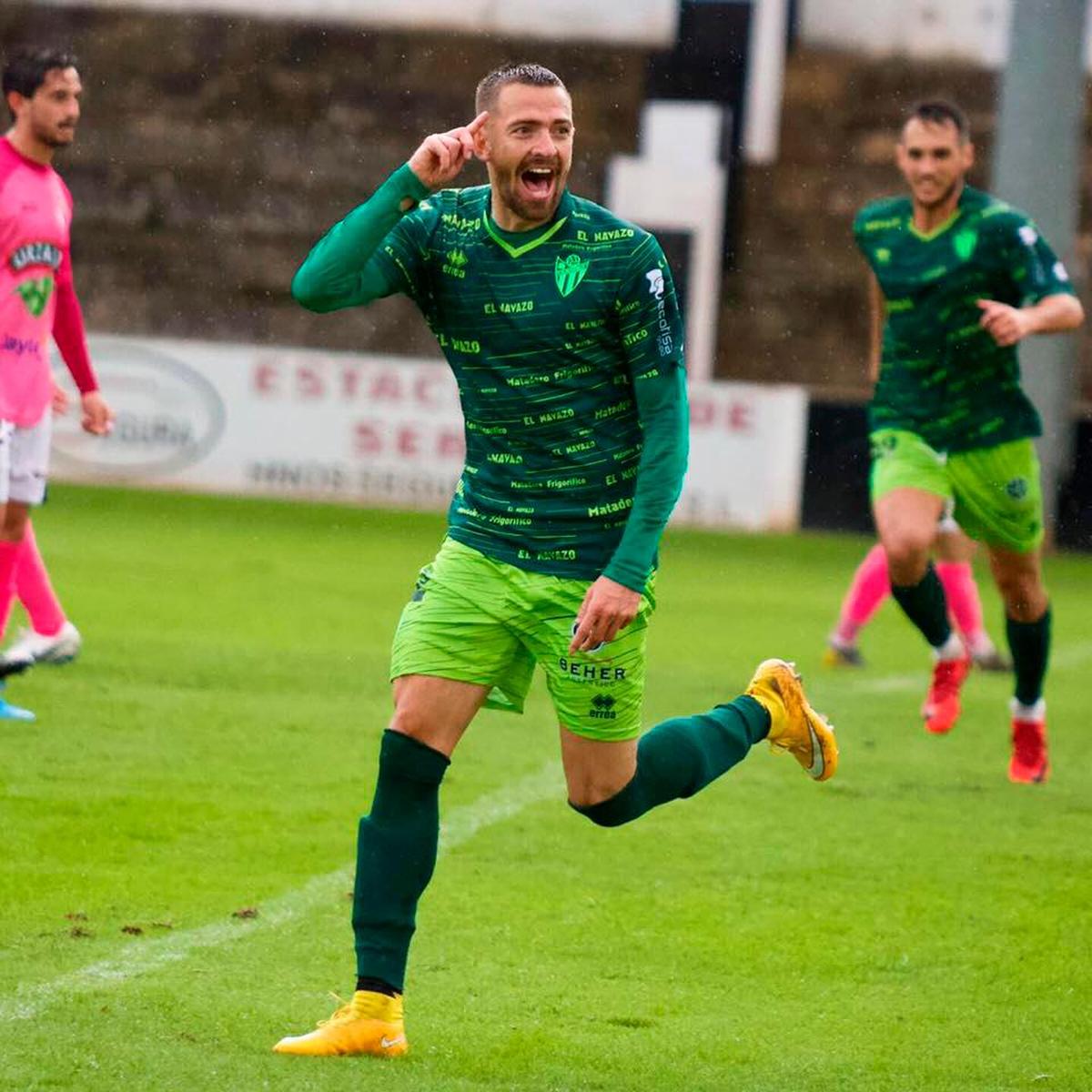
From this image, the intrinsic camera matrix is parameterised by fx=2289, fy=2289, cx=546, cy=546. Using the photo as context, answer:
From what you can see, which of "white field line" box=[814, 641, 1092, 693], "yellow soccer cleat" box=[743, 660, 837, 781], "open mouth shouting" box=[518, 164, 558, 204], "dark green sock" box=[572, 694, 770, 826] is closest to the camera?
"open mouth shouting" box=[518, 164, 558, 204]

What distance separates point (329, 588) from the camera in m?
13.3

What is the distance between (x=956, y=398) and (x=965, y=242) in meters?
0.54

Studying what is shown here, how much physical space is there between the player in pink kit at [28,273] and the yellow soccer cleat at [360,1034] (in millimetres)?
3875

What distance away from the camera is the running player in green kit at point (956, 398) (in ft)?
25.5

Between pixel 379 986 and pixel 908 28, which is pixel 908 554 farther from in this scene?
pixel 908 28

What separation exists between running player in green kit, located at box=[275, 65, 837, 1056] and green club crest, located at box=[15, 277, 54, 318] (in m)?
3.68

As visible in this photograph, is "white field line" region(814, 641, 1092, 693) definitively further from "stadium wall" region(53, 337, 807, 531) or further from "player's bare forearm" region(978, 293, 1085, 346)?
"stadium wall" region(53, 337, 807, 531)

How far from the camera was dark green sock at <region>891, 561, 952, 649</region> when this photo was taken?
800 cm

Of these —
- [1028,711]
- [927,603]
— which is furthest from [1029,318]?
[1028,711]

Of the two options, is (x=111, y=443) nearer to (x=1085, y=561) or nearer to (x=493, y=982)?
(x=1085, y=561)

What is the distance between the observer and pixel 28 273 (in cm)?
808

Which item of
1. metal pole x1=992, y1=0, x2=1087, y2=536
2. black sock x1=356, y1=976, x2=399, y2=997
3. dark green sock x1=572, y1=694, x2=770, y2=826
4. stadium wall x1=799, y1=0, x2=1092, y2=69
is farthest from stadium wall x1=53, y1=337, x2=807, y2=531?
black sock x1=356, y1=976, x2=399, y2=997

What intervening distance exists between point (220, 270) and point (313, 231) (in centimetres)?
100

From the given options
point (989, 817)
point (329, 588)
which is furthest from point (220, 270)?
point (989, 817)
